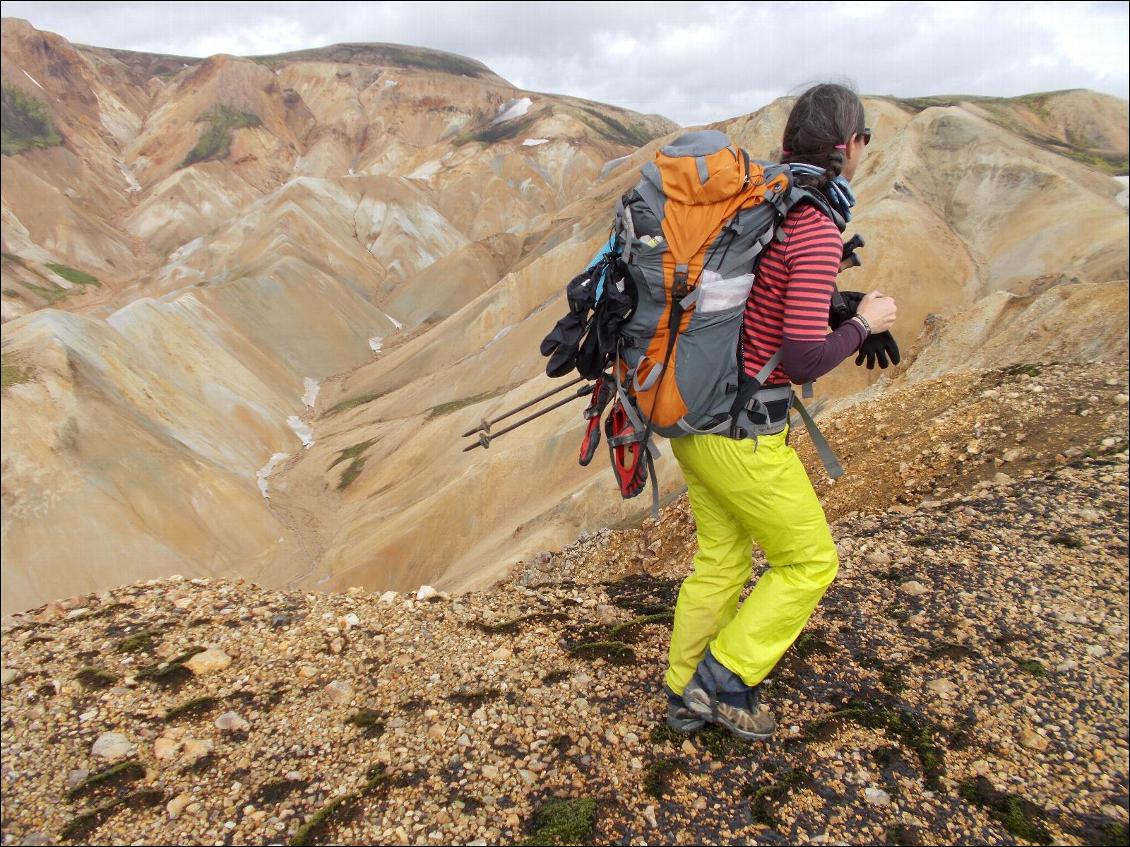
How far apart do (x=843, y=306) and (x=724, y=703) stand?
2.21 meters

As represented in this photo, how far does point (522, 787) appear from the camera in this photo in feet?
11.6

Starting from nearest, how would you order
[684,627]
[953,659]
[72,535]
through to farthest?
1. [684,627]
2. [953,659]
3. [72,535]

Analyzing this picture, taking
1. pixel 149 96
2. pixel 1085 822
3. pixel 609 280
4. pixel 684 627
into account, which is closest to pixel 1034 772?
pixel 1085 822

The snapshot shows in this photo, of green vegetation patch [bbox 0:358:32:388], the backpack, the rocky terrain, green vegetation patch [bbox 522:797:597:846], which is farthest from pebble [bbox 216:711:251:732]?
green vegetation patch [bbox 0:358:32:388]

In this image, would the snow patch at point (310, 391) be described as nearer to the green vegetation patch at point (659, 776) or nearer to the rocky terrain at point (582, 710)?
the rocky terrain at point (582, 710)

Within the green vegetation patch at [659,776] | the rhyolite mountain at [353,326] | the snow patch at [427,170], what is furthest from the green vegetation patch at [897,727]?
the snow patch at [427,170]

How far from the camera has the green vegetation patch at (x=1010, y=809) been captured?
3.20m

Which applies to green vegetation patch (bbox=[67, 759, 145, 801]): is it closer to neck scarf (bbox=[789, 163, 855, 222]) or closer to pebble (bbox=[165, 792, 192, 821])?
pebble (bbox=[165, 792, 192, 821])

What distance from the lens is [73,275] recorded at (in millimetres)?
73250

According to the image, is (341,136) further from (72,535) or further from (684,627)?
(684,627)

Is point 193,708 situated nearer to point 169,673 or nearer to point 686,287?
point 169,673

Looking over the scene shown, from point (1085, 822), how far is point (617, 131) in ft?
453

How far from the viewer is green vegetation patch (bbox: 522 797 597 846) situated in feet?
10.5

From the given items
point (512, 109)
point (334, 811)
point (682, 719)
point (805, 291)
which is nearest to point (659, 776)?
point (682, 719)
